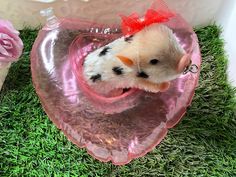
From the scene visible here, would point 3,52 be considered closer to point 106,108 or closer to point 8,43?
point 8,43

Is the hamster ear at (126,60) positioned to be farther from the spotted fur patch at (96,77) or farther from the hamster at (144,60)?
the spotted fur patch at (96,77)

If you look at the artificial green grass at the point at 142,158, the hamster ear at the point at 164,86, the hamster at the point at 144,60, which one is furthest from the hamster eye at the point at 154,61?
the artificial green grass at the point at 142,158

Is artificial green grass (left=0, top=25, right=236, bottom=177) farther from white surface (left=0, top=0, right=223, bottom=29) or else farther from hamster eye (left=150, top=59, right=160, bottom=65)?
hamster eye (left=150, top=59, right=160, bottom=65)

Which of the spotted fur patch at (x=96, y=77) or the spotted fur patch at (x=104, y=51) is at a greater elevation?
the spotted fur patch at (x=104, y=51)

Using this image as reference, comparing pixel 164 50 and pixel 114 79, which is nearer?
pixel 164 50

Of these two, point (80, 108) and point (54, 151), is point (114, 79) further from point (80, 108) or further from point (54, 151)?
point (54, 151)

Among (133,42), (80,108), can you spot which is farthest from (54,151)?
(133,42)
